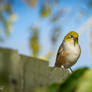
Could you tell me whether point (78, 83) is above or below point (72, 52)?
below

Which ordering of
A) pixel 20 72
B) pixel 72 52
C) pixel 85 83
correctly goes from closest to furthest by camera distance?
pixel 85 83, pixel 20 72, pixel 72 52

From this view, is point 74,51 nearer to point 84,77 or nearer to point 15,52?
point 15,52

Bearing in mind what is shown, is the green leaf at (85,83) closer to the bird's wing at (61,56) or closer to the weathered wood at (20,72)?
the weathered wood at (20,72)

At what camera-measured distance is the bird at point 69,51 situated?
3533 mm

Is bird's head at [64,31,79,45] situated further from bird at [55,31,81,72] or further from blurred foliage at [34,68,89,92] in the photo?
blurred foliage at [34,68,89,92]

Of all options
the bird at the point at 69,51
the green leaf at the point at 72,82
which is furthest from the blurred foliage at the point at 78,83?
the bird at the point at 69,51

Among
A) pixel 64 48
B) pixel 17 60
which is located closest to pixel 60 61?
pixel 64 48

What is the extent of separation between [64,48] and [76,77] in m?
3.32

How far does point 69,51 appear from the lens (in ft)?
11.6

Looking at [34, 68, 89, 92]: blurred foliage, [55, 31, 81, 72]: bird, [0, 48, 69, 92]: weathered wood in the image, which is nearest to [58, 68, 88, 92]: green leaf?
[34, 68, 89, 92]: blurred foliage

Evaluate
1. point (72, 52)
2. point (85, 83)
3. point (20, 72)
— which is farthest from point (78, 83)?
point (72, 52)

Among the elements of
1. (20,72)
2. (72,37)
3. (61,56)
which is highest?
(72,37)

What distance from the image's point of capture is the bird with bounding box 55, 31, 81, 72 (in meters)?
3.53

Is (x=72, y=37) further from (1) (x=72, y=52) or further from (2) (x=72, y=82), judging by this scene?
(2) (x=72, y=82)
